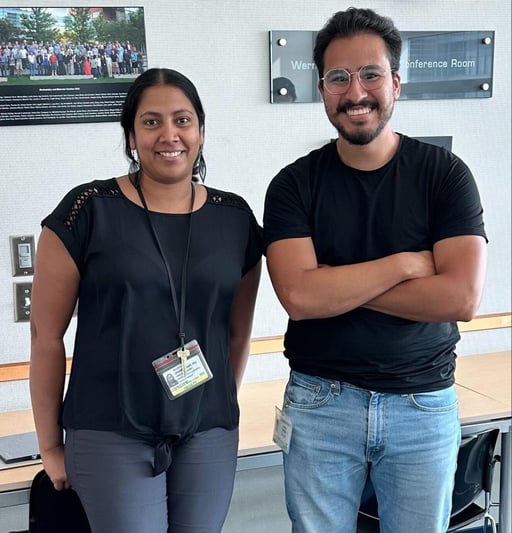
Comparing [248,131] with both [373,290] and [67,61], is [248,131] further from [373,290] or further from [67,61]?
[373,290]

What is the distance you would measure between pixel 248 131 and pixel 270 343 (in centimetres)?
79

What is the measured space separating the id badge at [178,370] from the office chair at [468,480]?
828 mm

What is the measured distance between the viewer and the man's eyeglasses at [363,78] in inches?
67.9

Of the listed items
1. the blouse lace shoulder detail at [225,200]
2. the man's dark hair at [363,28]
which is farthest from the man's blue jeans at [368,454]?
the man's dark hair at [363,28]

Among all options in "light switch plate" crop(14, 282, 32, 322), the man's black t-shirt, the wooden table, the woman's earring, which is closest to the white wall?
"light switch plate" crop(14, 282, 32, 322)

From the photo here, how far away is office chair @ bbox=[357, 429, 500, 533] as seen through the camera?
7.39ft

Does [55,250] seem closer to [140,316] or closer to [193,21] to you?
[140,316]

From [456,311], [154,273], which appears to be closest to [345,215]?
[456,311]

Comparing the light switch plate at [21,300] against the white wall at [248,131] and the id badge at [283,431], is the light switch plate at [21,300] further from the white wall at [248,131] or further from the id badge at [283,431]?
the id badge at [283,431]

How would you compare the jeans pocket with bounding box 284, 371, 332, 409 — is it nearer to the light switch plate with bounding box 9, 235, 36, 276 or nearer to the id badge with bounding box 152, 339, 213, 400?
the id badge with bounding box 152, 339, 213, 400

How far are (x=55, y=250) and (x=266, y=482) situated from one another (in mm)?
1652

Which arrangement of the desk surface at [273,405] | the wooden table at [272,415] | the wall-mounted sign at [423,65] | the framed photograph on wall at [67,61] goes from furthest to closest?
the wall-mounted sign at [423,65], the framed photograph on wall at [67,61], the desk surface at [273,405], the wooden table at [272,415]

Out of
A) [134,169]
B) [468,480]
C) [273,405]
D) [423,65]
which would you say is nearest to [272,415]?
[273,405]

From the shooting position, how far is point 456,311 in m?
1.72
